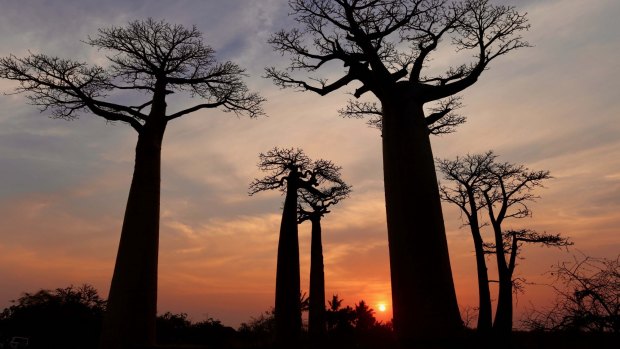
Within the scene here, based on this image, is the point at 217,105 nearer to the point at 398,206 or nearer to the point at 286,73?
the point at 286,73

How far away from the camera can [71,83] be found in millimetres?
10414

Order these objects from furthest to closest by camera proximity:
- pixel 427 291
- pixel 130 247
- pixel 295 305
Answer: pixel 295 305, pixel 130 247, pixel 427 291

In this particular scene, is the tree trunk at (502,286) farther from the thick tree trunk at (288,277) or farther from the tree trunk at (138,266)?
the tree trunk at (138,266)

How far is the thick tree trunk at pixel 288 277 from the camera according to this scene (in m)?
10.8

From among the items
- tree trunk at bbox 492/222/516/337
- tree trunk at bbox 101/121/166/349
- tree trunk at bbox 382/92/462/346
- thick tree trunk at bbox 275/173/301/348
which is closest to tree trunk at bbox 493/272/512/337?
tree trunk at bbox 492/222/516/337

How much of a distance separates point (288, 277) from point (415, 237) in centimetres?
615

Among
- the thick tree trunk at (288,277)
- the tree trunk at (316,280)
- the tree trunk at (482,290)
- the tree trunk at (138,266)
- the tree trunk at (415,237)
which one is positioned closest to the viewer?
the tree trunk at (415,237)

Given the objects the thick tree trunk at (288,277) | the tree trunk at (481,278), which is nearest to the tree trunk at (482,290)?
the tree trunk at (481,278)

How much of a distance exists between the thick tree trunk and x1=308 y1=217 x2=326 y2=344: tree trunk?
536 centimetres

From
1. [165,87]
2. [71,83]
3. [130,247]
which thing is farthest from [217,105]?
[130,247]

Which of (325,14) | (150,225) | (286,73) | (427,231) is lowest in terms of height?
(427,231)

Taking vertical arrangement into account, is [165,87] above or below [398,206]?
above

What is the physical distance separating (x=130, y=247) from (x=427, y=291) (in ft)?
18.0

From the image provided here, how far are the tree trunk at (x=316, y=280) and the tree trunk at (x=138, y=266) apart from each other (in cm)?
874
